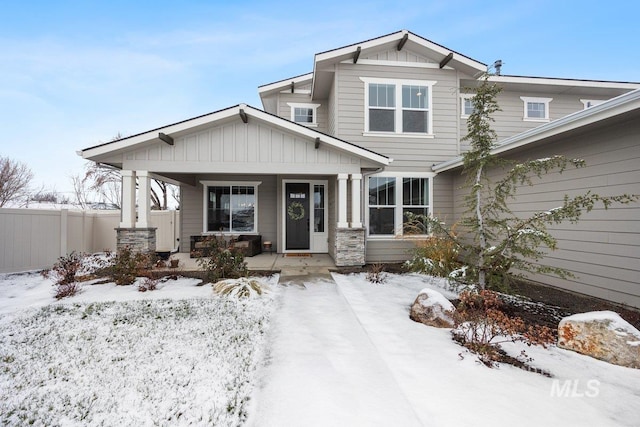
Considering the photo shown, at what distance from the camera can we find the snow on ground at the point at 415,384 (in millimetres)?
2041

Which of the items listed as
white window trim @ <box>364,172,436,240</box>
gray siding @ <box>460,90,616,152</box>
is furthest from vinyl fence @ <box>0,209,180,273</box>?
gray siding @ <box>460,90,616,152</box>

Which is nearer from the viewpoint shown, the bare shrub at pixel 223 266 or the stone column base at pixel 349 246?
the bare shrub at pixel 223 266

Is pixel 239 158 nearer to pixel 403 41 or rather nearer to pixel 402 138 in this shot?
pixel 402 138

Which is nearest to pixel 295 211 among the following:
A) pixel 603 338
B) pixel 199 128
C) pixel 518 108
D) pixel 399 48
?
pixel 199 128

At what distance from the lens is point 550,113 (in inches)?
375

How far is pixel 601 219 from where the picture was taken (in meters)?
4.43

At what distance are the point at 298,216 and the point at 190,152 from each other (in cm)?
395

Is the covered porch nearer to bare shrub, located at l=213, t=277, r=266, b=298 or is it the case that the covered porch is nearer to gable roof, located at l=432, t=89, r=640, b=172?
bare shrub, located at l=213, t=277, r=266, b=298

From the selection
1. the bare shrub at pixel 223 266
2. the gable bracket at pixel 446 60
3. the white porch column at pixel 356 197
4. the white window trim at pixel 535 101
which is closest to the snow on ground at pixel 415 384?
the bare shrub at pixel 223 266

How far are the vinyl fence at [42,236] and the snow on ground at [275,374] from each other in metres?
3.66

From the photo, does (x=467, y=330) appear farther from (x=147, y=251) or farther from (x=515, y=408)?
(x=147, y=251)

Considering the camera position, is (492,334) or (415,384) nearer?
(415,384)

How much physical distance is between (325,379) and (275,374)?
0.49 metres

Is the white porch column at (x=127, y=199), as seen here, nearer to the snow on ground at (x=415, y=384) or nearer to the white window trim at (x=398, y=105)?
the snow on ground at (x=415, y=384)
